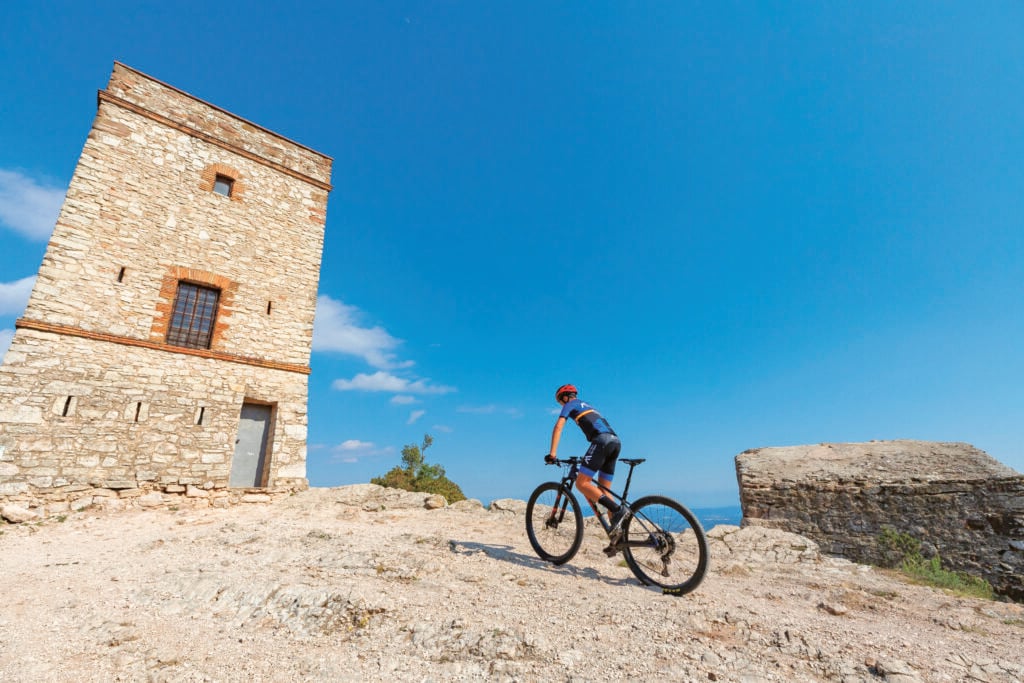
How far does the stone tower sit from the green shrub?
36.4 feet

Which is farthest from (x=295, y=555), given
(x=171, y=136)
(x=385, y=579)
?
(x=171, y=136)

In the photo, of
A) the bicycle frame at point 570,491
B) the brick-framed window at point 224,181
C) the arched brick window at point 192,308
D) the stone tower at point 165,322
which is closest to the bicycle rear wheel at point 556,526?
the bicycle frame at point 570,491

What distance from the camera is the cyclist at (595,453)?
4.40 m

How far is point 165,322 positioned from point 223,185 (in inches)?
157

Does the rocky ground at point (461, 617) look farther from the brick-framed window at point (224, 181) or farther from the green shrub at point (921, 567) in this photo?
the brick-framed window at point (224, 181)

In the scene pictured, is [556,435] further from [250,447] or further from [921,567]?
[250,447]

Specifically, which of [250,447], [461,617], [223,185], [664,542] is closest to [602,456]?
[664,542]

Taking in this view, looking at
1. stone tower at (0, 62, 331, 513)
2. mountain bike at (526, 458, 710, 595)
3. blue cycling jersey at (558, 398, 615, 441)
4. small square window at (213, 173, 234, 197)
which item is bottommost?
mountain bike at (526, 458, 710, 595)

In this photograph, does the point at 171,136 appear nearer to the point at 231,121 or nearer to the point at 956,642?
the point at 231,121

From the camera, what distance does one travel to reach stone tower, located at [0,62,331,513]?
26.1 feet

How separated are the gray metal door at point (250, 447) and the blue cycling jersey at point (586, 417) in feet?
27.7

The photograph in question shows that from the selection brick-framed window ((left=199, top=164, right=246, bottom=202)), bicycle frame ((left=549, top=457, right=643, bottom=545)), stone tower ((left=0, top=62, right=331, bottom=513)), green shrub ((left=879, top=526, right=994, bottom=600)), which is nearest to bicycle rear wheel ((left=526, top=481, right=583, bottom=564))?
bicycle frame ((left=549, top=457, right=643, bottom=545))

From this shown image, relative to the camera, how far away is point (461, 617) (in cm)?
316

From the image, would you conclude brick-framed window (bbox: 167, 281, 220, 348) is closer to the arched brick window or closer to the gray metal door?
the arched brick window
